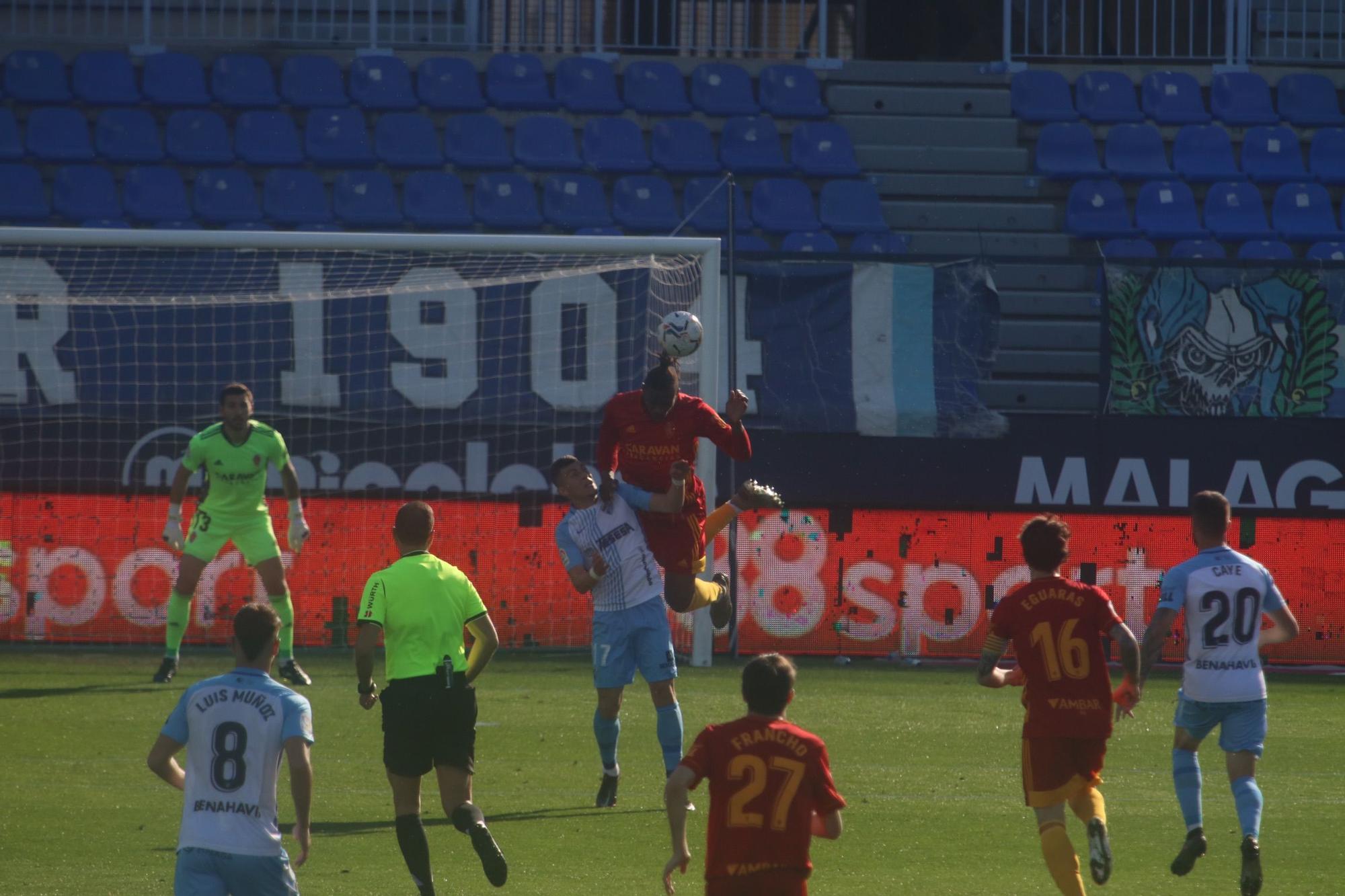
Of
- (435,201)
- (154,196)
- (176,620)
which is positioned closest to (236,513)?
(176,620)

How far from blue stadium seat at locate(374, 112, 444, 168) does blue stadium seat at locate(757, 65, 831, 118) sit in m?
3.80

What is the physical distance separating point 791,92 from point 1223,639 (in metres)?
12.8

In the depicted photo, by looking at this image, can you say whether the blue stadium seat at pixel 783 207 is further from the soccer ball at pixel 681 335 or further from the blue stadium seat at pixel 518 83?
the soccer ball at pixel 681 335

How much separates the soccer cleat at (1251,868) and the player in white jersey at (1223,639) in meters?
0.36

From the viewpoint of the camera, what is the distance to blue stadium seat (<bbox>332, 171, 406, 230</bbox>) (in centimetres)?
1742

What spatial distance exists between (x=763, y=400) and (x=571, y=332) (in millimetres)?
1870

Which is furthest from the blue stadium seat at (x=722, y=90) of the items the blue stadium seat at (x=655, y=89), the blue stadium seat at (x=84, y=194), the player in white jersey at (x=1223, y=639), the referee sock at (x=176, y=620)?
the player in white jersey at (x=1223, y=639)

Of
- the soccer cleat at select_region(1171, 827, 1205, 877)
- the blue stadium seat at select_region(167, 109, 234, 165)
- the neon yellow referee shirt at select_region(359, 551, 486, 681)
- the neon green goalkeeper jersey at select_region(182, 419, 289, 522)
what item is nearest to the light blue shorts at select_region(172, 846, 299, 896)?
the neon yellow referee shirt at select_region(359, 551, 486, 681)

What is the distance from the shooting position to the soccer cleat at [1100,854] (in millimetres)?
6125

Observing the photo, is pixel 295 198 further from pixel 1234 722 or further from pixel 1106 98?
pixel 1234 722

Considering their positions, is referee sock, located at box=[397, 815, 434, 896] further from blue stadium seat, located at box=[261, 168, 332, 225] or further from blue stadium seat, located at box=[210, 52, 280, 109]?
blue stadium seat, located at box=[210, 52, 280, 109]

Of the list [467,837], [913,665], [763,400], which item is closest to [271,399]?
[763,400]

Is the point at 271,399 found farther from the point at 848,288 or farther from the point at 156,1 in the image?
the point at 156,1

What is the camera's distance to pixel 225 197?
57.4 feet
